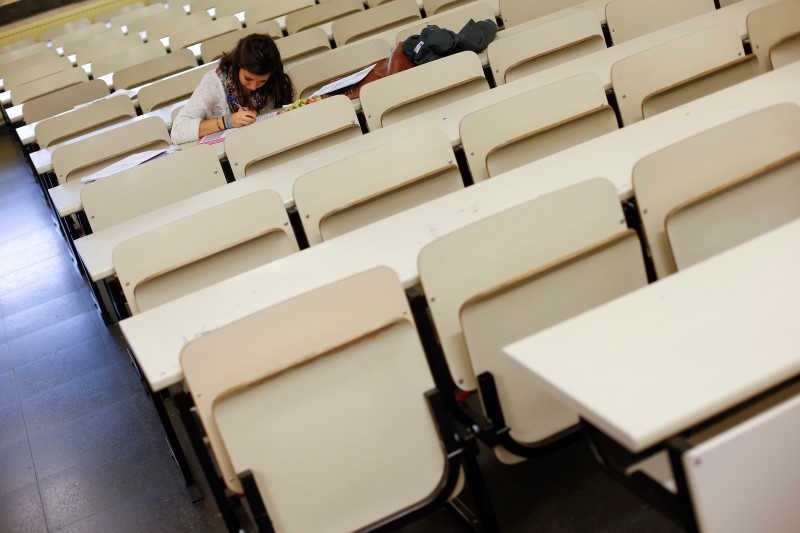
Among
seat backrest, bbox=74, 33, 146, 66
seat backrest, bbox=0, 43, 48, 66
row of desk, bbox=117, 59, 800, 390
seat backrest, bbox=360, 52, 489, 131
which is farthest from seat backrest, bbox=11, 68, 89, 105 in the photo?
row of desk, bbox=117, 59, 800, 390

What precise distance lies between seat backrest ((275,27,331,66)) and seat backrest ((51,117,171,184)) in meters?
1.23

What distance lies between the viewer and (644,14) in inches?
176

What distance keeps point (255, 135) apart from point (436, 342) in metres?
1.68

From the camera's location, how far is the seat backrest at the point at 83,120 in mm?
4742

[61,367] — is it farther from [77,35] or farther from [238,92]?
[77,35]

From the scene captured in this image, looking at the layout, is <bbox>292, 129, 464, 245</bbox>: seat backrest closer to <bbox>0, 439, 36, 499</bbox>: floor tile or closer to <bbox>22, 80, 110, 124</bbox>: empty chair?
<bbox>0, 439, 36, 499</bbox>: floor tile

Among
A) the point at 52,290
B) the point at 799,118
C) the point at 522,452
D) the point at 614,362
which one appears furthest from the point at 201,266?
the point at 52,290

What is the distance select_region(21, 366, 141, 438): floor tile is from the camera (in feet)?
11.8

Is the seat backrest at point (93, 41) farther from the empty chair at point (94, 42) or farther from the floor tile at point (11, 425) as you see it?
the floor tile at point (11, 425)

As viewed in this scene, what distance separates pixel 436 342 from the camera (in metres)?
2.24

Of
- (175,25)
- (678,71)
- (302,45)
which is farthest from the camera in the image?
(175,25)

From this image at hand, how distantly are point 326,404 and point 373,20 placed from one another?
13.3 ft

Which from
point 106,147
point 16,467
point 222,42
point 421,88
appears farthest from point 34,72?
point 16,467

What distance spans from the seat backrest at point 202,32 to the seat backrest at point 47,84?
2.39ft
